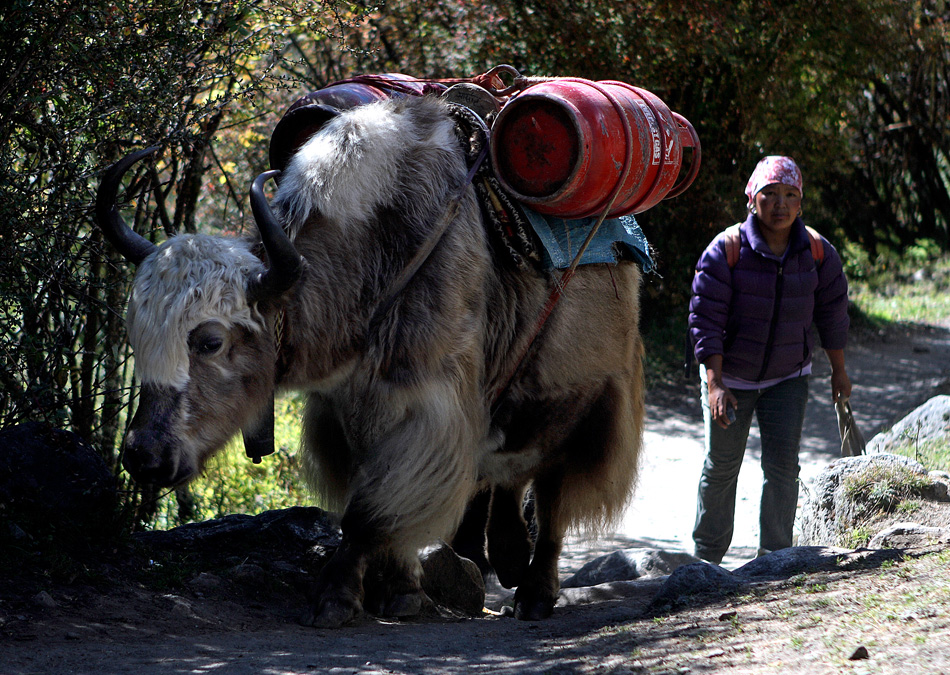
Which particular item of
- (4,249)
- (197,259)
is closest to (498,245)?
(197,259)

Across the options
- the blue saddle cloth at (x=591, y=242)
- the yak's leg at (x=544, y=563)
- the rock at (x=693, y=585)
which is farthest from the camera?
the yak's leg at (x=544, y=563)

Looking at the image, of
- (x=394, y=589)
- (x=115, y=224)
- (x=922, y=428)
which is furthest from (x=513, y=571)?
(x=922, y=428)

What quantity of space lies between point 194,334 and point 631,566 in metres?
2.46

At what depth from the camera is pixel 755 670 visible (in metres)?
2.38

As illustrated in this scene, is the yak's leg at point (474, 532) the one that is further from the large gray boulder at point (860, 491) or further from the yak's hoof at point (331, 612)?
the yak's hoof at point (331, 612)

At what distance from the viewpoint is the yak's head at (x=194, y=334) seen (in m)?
2.92

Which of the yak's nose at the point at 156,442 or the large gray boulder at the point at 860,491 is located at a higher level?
the yak's nose at the point at 156,442

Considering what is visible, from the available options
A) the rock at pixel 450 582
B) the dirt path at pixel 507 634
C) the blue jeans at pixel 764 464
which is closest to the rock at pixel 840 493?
the blue jeans at pixel 764 464

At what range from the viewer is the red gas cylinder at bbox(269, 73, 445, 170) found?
385cm

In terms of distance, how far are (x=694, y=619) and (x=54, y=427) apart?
253 centimetres

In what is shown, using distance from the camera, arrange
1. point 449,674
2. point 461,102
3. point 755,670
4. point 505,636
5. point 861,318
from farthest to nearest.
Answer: point 861,318, point 461,102, point 505,636, point 449,674, point 755,670

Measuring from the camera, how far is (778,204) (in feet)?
13.8

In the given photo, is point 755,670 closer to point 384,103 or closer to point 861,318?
point 384,103

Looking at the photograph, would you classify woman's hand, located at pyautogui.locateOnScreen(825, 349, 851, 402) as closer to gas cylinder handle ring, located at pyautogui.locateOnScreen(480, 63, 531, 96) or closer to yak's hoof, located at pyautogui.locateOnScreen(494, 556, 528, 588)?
yak's hoof, located at pyautogui.locateOnScreen(494, 556, 528, 588)
